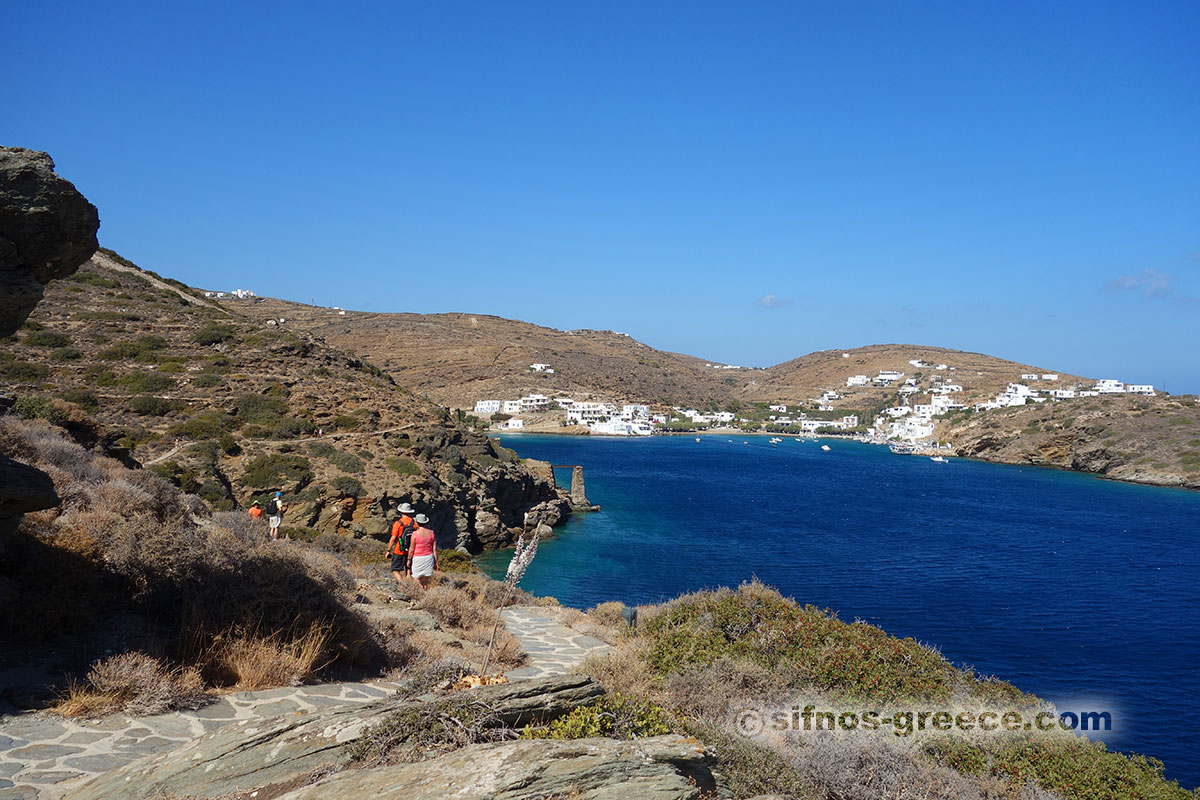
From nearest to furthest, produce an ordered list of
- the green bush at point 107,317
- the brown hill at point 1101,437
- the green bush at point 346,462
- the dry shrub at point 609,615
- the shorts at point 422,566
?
the shorts at point 422,566, the dry shrub at point 609,615, the green bush at point 346,462, the green bush at point 107,317, the brown hill at point 1101,437

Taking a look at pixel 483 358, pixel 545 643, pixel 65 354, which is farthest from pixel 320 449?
pixel 483 358

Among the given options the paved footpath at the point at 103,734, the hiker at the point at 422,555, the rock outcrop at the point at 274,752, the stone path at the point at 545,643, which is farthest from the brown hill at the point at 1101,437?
the paved footpath at the point at 103,734

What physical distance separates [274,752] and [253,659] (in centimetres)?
267

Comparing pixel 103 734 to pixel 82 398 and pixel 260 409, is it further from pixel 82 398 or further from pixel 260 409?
pixel 260 409

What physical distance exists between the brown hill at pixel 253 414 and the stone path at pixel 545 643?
44.4ft

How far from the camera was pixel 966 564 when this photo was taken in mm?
34562

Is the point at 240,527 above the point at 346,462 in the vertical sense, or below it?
above

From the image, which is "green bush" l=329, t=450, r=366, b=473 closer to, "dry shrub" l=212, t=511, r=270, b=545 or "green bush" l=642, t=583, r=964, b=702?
"dry shrub" l=212, t=511, r=270, b=545

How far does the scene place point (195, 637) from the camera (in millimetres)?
6289

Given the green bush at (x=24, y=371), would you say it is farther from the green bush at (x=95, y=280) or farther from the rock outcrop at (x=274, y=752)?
the rock outcrop at (x=274, y=752)

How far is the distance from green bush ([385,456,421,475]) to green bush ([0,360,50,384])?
1332cm

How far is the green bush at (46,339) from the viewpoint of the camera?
98.7 feet

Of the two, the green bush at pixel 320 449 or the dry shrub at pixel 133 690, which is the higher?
the green bush at pixel 320 449

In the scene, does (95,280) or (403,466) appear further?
(95,280)
